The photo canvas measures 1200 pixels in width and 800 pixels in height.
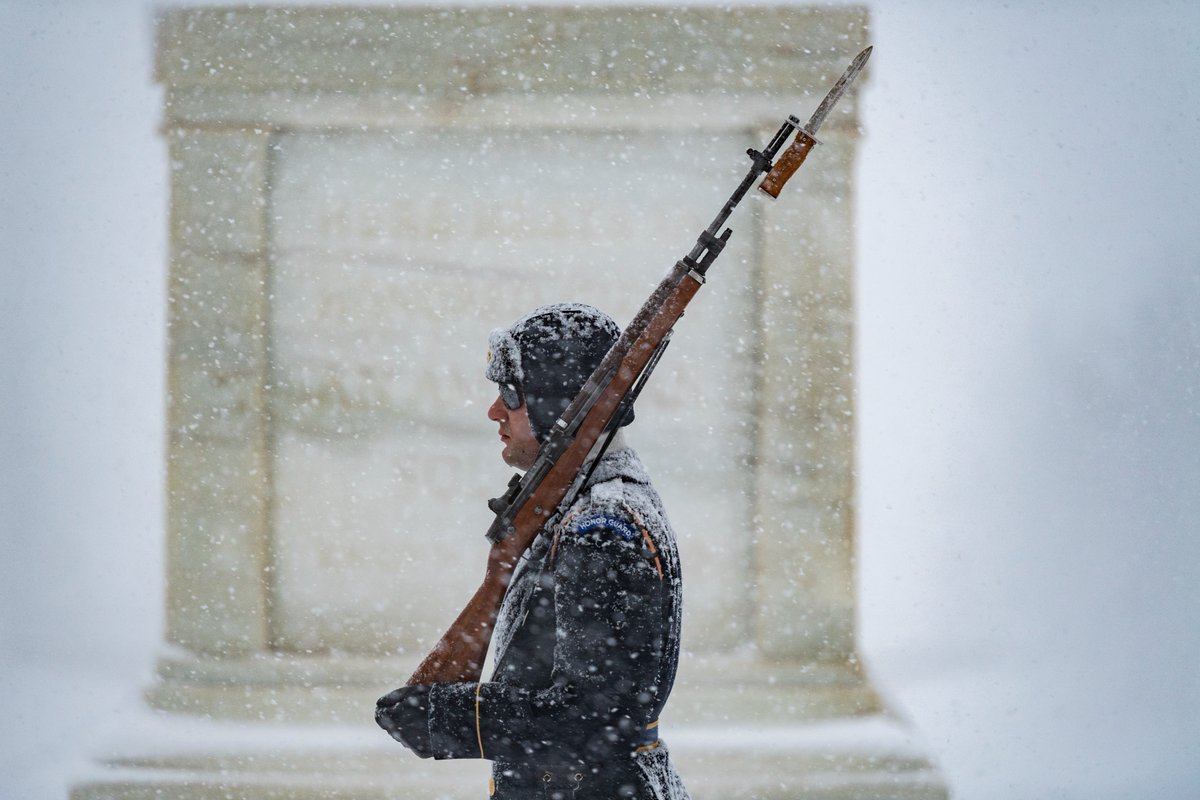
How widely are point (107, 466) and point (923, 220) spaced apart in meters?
3.18

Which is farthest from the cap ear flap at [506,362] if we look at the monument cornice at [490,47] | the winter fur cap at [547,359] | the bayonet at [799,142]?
the monument cornice at [490,47]

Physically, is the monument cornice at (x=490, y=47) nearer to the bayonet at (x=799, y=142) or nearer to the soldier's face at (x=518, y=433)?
the bayonet at (x=799, y=142)

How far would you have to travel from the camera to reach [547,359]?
2023mm

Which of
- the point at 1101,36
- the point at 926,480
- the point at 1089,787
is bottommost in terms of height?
the point at 1089,787

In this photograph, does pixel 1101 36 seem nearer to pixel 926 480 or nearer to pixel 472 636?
pixel 926 480

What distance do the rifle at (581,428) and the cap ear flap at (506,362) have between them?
0.38 ft

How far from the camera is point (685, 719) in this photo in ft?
13.8

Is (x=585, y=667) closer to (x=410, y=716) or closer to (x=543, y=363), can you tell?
(x=410, y=716)

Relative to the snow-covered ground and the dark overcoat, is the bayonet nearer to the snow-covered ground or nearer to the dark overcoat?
the dark overcoat

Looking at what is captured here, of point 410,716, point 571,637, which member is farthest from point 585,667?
point 410,716

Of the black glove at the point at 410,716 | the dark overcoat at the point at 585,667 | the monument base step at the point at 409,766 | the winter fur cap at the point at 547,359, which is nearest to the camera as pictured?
the dark overcoat at the point at 585,667

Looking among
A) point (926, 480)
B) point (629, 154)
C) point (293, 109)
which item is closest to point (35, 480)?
point (293, 109)

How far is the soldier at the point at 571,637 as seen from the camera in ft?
5.85

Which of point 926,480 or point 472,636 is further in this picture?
point 926,480
